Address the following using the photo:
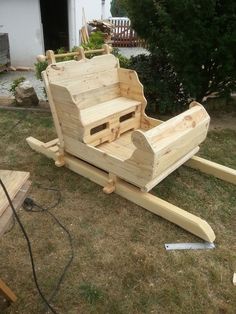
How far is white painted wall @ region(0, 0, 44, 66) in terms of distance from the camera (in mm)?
8922

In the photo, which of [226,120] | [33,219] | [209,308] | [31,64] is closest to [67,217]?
[33,219]

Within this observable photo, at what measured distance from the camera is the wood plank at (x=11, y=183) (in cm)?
172

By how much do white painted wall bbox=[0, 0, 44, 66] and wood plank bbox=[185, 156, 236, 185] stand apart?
7202mm

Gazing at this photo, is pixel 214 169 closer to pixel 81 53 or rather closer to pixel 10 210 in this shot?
pixel 81 53

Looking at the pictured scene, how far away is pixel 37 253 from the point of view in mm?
2674

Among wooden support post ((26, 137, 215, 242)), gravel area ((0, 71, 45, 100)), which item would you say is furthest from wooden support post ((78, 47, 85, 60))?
gravel area ((0, 71, 45, 100))

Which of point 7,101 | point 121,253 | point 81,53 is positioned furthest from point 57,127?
point 7,101

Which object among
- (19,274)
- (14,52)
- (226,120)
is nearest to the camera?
(19,274)

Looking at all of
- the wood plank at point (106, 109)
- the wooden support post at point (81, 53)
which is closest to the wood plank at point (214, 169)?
the wood plank at point (106, 109)

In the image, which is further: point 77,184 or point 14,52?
point 14,52

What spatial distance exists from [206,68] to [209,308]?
3785 mm

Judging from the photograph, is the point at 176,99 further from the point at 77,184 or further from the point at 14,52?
the point at 14,52

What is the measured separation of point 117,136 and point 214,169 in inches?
48.5

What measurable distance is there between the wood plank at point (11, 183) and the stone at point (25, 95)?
13.1ft
